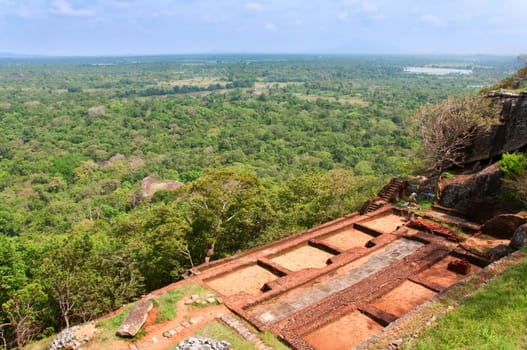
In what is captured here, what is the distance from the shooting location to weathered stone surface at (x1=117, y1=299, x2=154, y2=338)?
891 centimetres

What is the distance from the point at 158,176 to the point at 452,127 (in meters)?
45.9

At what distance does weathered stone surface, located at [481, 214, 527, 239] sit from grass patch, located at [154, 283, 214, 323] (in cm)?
997

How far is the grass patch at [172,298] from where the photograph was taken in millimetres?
9766

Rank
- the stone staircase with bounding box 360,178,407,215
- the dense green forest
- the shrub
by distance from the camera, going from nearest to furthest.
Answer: the shrub < the dense green forest < the stone staircase with bounding box 360,178,407,215

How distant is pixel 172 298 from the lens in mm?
10516

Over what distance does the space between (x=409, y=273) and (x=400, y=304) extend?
1.51 metres

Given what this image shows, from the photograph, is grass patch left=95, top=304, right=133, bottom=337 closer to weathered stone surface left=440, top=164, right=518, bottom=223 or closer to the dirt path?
the dirt path

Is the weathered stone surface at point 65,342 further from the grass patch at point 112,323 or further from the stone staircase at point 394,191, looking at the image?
the stone staircase at point 394,191

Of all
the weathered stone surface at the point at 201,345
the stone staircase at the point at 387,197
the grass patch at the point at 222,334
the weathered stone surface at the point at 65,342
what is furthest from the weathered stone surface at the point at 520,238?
the weathered stone surface at the point at 65,342

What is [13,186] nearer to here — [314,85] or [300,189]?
[300,189]

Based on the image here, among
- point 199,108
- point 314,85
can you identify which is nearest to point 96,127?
point 199,108

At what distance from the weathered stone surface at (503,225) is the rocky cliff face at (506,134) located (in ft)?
15.4

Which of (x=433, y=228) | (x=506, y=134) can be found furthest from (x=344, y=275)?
(x=506, y=134)

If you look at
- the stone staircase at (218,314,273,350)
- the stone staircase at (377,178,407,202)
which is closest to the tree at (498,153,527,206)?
the stone staircase at (377,178,407,202)
